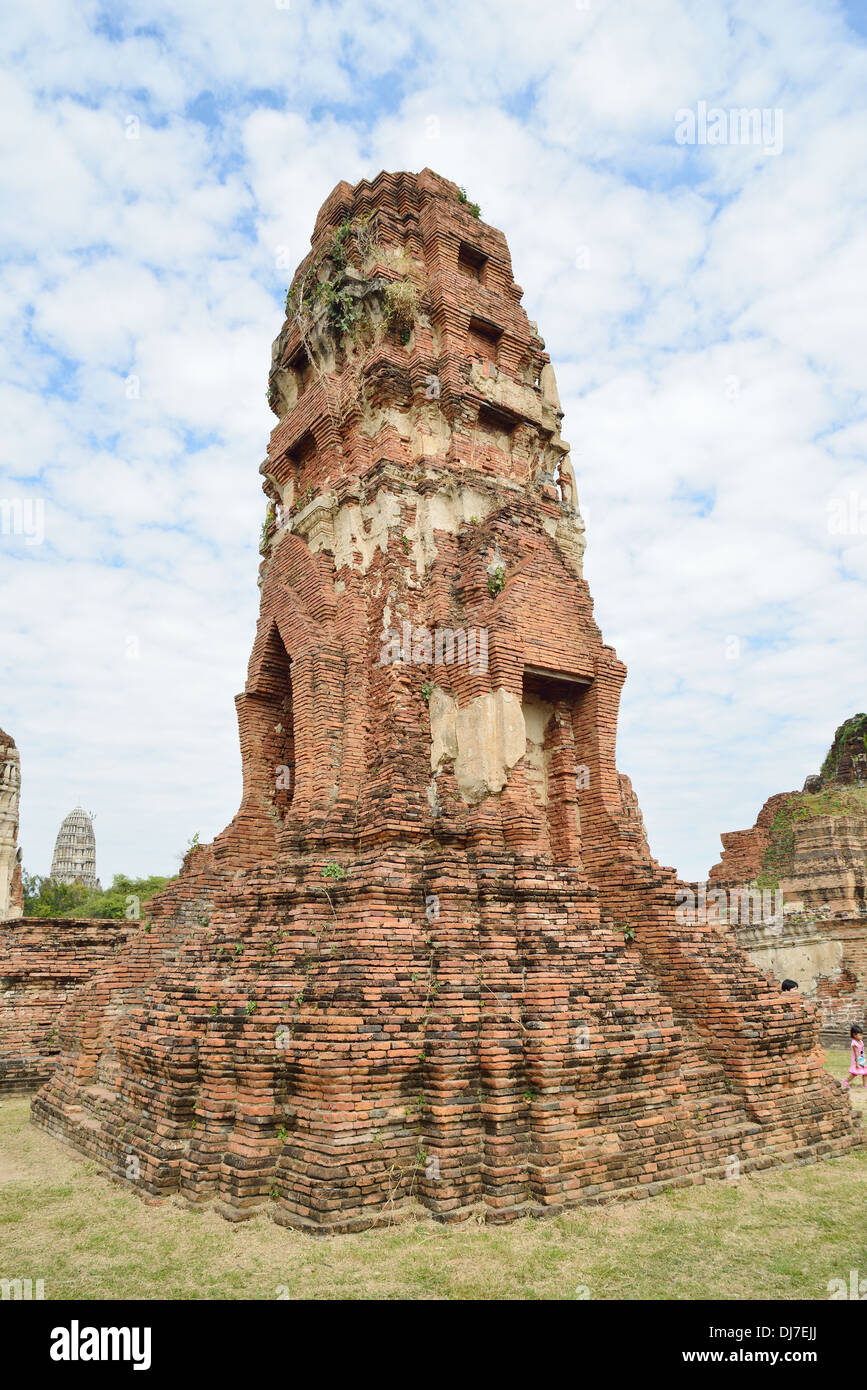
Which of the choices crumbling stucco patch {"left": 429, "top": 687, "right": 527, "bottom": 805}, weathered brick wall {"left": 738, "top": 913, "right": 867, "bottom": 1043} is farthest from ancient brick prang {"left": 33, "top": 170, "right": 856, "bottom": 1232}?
weathered brick wall {"left": 738, "top": 913, "right": 867, "bottom": 1043}

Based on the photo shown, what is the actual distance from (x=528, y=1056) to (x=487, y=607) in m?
4.60

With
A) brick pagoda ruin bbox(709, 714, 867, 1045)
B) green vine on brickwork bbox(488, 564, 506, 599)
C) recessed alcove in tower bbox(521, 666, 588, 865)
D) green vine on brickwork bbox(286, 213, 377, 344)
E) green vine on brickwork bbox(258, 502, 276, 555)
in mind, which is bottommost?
brick pagoda ruin bbox(709, 714, 867, 1045)

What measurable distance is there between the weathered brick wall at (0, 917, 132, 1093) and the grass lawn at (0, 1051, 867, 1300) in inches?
273

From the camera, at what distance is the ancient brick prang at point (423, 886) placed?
625cm

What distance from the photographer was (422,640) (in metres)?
9.26

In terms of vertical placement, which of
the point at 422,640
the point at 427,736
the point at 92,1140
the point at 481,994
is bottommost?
the point at 92,1140

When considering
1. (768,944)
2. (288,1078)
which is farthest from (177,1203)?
(768,944)

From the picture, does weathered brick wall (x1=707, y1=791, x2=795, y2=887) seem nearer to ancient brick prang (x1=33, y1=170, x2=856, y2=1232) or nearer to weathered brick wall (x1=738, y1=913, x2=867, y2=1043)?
weathered brick wall (x1=738, y1=913, x2=867, y2=1043)

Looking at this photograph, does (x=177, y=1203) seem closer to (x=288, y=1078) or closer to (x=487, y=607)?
(x=288, y=1078)

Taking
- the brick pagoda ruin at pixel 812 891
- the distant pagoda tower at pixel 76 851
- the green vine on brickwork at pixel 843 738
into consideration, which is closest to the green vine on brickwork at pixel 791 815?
the brick pagoda ruin at pixel 812 891

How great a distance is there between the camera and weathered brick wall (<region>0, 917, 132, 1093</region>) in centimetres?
1293

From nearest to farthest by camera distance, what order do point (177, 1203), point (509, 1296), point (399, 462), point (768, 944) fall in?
point (509, 1296) → point (177, 1203) → point (399, 462) → point (768, 944)

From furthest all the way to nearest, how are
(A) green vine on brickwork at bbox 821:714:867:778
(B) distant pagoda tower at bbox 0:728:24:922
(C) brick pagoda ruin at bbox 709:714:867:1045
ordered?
(A) green vine on brickwork at bbox 821:714:867:778
(B) distant pagoda tower at bbox 0:728:24:922
(C) brick pagoda ruin at bbox 709:714:867:1045

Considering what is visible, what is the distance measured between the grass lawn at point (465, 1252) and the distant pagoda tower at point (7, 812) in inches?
811
